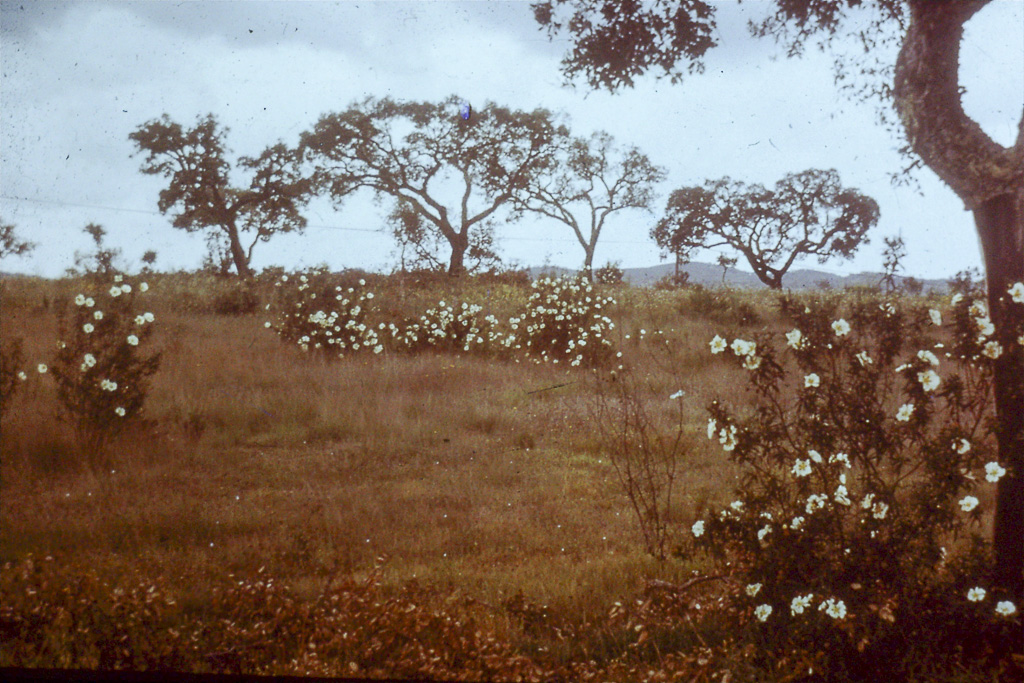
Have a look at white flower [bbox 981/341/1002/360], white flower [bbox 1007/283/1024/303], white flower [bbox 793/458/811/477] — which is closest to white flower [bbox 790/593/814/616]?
white flower [bbox 793/458/811/477]

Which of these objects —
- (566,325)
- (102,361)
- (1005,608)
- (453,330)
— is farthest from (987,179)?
(102,361)

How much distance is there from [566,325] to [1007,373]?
2.04 metres

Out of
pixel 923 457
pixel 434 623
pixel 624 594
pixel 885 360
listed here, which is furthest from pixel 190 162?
pixel 923 457

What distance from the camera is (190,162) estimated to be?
2912 mm

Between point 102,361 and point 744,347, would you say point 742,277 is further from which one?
point 102,361

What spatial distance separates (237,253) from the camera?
9.97ft

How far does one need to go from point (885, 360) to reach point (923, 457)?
0.39 m

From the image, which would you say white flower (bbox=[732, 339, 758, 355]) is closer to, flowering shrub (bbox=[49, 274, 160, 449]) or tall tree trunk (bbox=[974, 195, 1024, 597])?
tall tree trunk (bbox=[974, 195, 1024, 597])

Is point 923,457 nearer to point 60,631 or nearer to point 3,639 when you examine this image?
point 60,631

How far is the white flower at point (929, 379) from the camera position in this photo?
2.30m

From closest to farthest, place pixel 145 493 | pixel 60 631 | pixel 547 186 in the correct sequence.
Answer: pixel 60 631, pixel 145 493, pixel 547 186

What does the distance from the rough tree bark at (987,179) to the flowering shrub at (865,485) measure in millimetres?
85

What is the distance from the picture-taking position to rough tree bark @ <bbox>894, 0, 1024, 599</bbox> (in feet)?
7.82

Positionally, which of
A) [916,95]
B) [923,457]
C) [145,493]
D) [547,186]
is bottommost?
[145,493]
